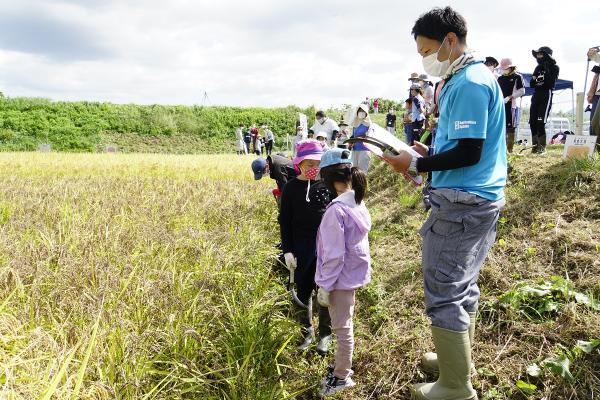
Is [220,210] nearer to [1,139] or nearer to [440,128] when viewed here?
[440,128]

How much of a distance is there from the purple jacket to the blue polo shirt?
0.56 metres

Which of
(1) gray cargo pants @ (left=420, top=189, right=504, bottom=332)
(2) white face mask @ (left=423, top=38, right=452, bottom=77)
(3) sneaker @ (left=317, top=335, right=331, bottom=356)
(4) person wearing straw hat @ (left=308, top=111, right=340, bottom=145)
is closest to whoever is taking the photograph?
(1) gray cargo pants @ (left=420, top=189, right=504, bottom=332)

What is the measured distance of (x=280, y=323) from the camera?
9.92ft

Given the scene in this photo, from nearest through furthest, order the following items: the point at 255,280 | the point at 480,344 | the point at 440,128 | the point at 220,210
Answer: the point at 440,128 → the point at 480,344 → the point at 255,280 → the point at 220,210

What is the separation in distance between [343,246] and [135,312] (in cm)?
139

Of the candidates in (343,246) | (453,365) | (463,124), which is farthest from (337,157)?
(453,365)

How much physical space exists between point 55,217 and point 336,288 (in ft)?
12.6

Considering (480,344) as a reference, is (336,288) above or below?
above

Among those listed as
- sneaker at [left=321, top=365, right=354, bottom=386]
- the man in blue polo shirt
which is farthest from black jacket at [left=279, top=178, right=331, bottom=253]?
the man in blue polo shirt

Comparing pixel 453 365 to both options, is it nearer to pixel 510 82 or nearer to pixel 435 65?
pixel 435 65

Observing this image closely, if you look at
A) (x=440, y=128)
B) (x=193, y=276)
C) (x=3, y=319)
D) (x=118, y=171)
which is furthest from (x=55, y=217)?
(x=118, y=171)

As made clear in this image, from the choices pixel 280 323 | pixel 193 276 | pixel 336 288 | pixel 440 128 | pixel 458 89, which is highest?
pixel 458 89

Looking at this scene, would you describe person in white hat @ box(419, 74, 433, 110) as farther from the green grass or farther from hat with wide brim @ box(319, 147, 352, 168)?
hat with wide brim @ box(319, 147, 352, 168)

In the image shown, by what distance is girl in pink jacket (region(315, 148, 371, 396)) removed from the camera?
2.42 m
